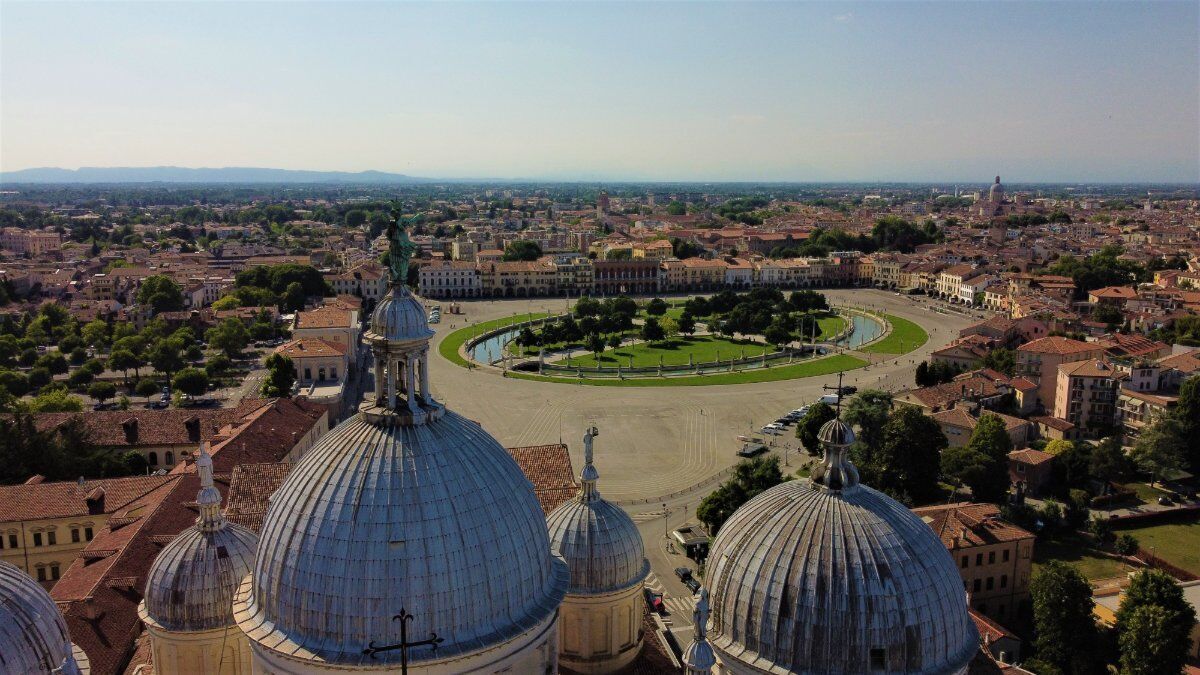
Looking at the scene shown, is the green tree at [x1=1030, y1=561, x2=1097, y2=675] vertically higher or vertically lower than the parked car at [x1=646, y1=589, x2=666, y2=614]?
higher

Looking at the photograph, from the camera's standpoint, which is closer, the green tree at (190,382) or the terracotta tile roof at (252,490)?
the terracotta tile roof at (252,490)

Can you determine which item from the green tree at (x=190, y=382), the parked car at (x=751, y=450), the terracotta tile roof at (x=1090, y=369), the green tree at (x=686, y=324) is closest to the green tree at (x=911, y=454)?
the parked car at (x=751, y=450)

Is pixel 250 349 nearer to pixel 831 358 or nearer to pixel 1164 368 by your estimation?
pixel 831 358

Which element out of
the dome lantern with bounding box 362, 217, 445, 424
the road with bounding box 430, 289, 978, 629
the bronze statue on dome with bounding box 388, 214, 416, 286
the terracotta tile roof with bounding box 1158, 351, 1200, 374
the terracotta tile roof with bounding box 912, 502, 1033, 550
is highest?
the bronze statue on dome with bounding box 388, 214, 416, 286

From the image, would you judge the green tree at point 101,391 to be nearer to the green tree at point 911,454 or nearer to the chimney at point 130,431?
the chimney at point 130,431

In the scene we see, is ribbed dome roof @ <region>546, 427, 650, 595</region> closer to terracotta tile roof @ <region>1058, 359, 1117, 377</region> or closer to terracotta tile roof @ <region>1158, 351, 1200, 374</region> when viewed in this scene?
terracotta tile roof @ <region>1058, 359, 1117, 377</region>

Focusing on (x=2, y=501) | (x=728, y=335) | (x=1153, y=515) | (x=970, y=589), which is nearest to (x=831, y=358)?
(x=728, y=335)

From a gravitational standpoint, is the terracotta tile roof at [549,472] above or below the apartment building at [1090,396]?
above

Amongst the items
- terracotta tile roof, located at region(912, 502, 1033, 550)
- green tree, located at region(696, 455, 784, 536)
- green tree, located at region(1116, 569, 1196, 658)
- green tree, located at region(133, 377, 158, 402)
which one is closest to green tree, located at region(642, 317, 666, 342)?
green tree, located at region(133, 377, 158, 402)
